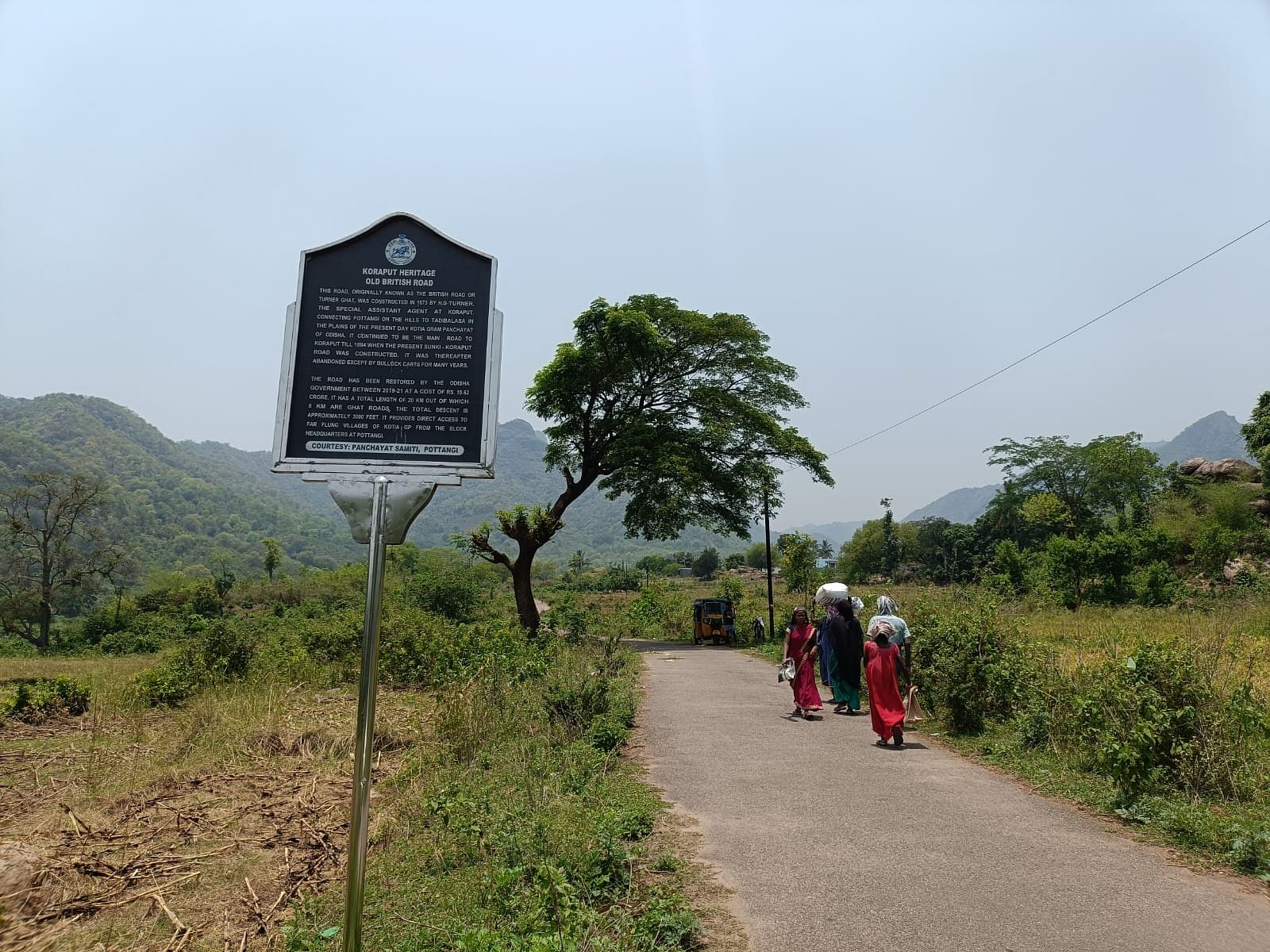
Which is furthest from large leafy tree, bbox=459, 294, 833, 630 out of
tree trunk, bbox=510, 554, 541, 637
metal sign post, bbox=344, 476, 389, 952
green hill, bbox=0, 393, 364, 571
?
green hill, bbox=0, 393, 364, 571

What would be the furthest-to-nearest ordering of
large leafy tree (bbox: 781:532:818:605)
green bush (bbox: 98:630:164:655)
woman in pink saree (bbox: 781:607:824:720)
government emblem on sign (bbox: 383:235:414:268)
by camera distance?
green bush (bbox: 98:630:164:655), large leafy tree (bbox: 781:532:818:605), woman in pink saree (bbox: 781:607:824:720), government emblem on sign (bbox: 383:235:414:268)

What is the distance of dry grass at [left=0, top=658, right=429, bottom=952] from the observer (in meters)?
4.00

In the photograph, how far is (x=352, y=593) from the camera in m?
41.5

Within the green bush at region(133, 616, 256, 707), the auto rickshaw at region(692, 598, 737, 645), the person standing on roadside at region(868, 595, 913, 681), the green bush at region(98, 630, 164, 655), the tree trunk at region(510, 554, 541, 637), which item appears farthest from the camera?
the green bush at region(98, 630, 164, 655)

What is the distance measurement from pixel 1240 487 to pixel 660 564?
55.6 m

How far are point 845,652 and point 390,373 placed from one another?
8054 millimetres

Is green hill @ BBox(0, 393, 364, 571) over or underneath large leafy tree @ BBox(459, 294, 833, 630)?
over

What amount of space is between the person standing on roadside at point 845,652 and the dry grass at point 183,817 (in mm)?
5558

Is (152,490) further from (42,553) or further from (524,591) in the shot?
(524,591)

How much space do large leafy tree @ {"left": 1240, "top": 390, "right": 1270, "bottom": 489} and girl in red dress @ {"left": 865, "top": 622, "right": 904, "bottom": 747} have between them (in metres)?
46.3

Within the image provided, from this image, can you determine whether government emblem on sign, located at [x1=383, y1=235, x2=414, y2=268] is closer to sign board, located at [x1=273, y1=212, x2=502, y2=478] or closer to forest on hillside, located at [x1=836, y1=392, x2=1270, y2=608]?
sign board, located at [x1=273, y1=212, x2=502, y2=478]

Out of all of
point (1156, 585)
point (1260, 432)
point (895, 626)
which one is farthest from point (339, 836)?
point (1260, 432)

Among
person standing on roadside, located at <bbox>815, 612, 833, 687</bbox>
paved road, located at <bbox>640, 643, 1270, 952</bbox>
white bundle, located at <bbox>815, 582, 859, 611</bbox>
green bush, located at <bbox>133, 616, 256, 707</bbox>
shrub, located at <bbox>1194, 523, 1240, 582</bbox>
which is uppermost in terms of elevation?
shrub, located at <bbox>1194, 523, 1240, 582</bbox>

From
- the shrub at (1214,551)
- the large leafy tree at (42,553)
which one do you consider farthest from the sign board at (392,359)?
the shrub at (1214,551)
